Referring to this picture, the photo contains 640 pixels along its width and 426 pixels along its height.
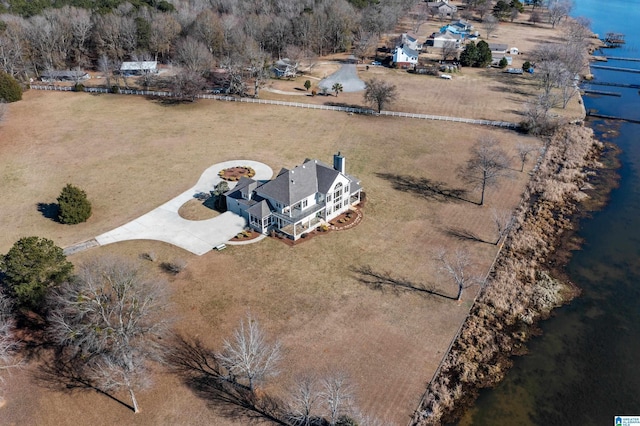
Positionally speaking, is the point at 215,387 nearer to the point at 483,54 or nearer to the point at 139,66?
the point at 139,66

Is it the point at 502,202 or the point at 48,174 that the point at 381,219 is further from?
the point at 48,174

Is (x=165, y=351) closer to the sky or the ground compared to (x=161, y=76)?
closer to the ground

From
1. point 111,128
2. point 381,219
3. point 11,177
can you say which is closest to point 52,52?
point 111,128

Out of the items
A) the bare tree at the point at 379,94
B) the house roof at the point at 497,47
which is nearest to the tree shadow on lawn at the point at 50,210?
the bare tree at the point at 379,94

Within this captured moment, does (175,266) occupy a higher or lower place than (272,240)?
lower

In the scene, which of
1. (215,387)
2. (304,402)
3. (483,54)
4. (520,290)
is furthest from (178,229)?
(483,54)

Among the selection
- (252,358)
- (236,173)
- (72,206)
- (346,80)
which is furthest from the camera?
(346,80)
